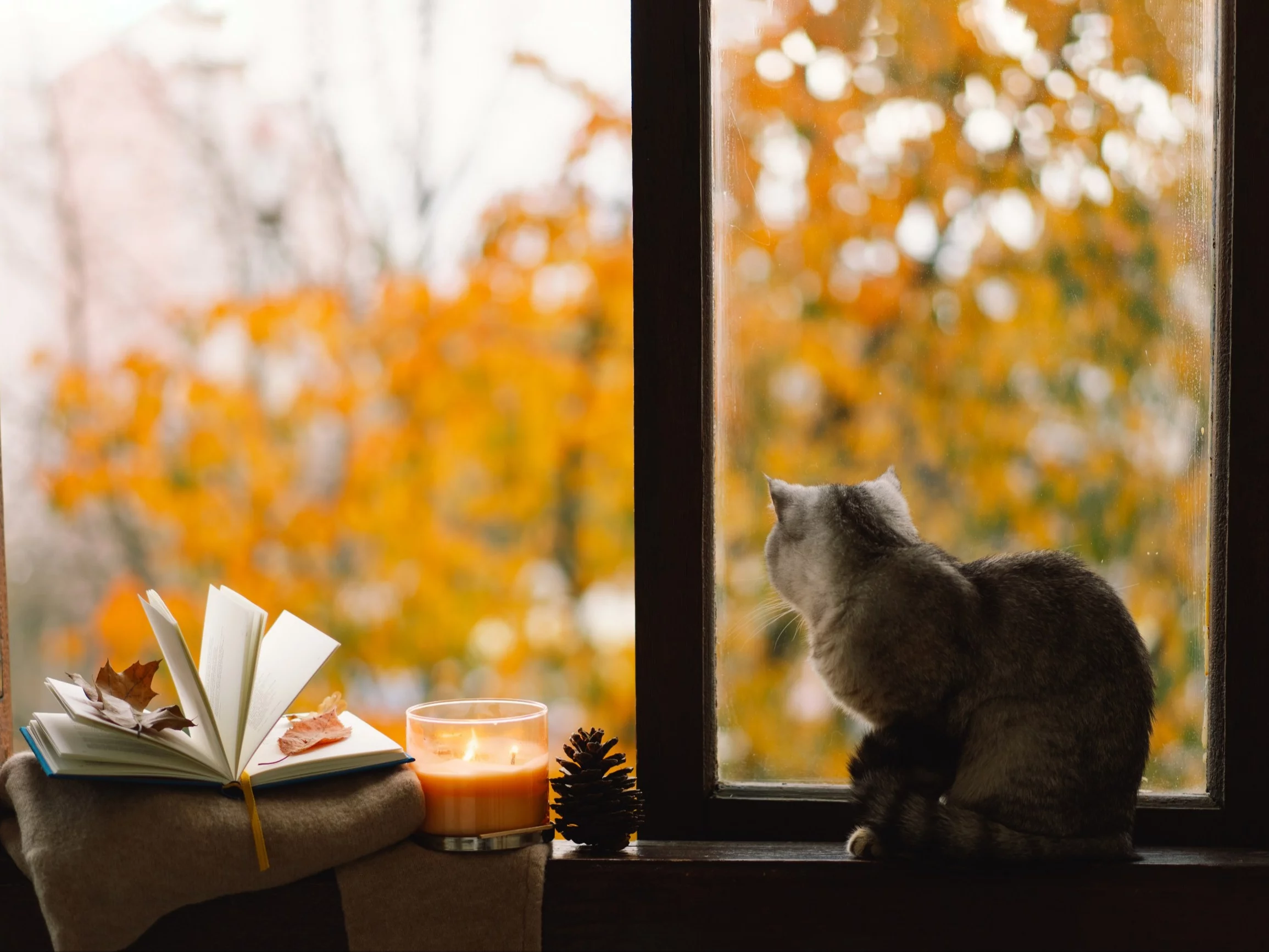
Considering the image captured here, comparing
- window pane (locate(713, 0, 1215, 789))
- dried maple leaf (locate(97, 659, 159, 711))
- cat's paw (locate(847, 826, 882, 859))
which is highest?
window pane (locate(713, 0, 1215, 789))

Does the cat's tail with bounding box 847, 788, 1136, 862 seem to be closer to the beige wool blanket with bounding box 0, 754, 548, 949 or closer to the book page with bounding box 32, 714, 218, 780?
the beige wool blanket with bounding box 0, 754, 548, 949

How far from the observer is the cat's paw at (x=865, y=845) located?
3.00 ft

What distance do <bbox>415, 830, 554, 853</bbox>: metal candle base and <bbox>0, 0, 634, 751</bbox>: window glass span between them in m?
0.81

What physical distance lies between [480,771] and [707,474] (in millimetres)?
382

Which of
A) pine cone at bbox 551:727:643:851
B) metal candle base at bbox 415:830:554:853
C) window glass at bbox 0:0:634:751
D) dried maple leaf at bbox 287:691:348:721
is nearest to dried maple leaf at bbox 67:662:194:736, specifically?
dried maple leaf at bbox 287:691:348:721

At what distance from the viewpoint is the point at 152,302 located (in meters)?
1.69

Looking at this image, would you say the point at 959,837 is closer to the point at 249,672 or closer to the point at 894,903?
the point at 894,903

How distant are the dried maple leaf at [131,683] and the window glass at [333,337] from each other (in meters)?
0.76

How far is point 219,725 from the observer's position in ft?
2.89

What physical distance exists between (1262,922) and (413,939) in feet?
2.62

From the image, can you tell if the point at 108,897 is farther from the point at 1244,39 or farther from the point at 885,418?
the point at 1244,39

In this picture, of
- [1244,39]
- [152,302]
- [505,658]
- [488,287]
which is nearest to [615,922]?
[505,658]

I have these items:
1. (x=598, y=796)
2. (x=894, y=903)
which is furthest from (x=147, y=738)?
(x=894, y=903)

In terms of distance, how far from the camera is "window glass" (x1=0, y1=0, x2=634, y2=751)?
5.30ft
